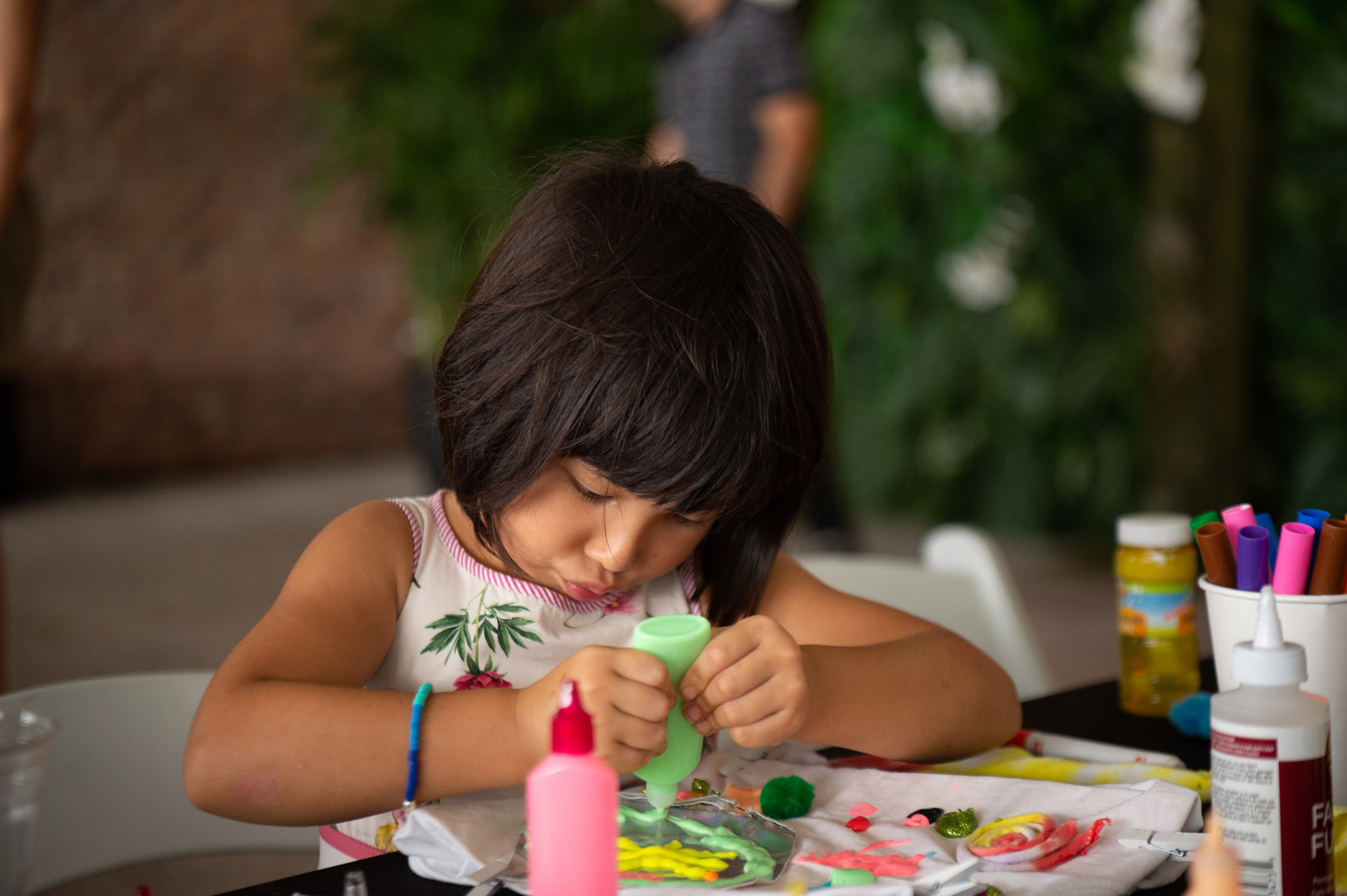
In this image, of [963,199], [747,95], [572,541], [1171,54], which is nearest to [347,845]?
[572,541]

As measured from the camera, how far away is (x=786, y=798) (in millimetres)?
728

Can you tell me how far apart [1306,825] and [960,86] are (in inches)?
125

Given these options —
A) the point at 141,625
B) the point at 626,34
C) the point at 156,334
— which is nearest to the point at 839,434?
the point at 626,34

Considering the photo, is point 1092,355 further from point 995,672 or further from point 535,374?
point 535,374

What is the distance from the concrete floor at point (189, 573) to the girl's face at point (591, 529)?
710 mm

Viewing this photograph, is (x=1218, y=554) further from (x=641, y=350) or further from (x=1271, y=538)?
(x=641, y=350)

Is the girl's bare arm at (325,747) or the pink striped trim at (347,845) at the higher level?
the girl's bare arm at (325,747)

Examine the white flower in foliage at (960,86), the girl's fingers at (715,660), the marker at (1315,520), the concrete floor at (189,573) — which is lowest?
the concrete floor at (189,573)

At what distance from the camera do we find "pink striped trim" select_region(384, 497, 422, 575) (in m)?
0.90

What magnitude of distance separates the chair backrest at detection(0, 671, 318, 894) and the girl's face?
30 cm

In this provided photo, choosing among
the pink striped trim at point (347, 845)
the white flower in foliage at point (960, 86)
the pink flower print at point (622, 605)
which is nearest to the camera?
the pink striped trim at point (347, 845)

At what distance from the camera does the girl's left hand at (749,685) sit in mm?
667

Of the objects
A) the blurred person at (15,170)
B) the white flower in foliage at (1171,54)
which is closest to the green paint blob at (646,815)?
the blurred person at (15,170)

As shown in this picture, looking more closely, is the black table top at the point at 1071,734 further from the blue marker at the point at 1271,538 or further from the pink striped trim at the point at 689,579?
the pink striped trim at the point at 689,579
